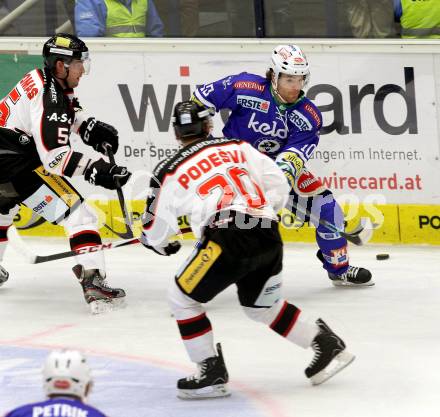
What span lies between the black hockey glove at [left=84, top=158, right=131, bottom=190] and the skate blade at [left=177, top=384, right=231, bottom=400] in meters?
1.61

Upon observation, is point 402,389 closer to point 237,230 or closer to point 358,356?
point 358,356

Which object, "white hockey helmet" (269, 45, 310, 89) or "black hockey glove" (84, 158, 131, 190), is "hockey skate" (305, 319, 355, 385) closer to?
"black hockey glove" (84, 158, 131, 190)

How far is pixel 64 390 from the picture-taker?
3.26m

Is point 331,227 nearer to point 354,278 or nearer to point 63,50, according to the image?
point 354,278

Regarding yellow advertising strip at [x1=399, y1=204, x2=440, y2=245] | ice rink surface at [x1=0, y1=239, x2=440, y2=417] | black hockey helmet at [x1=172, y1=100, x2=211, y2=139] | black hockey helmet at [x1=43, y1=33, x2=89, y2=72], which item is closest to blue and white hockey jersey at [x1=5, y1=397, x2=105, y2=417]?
ice rink surface at [x1=0, y1=239, x2=440, y2=417]

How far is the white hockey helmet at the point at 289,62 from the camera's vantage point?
6.38 meters

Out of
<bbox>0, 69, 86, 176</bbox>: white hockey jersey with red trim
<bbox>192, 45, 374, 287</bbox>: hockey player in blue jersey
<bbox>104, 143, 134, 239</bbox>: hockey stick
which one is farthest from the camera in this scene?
<bbox>104, 143, 134, 239</bbox>: hockey stick

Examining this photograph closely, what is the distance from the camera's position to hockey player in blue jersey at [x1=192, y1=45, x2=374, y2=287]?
642 cm

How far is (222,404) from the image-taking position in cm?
482

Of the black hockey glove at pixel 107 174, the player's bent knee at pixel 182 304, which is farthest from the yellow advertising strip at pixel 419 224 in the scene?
the player's bent knee at pixel 182 304

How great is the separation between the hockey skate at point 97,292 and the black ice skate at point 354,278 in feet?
4.01

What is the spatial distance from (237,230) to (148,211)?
0.46 m

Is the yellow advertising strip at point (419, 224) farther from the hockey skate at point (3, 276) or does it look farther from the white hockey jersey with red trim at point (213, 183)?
the white hockey jersey with red trim at point (213, 183)

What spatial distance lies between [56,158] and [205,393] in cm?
182
